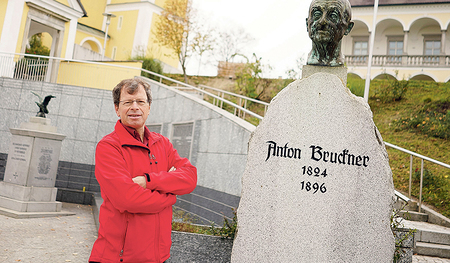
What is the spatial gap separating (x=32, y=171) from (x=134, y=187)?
864 centimetres

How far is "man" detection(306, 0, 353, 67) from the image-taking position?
3.44 meters

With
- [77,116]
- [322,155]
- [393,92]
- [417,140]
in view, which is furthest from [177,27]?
[322,155]

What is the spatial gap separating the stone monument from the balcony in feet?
82.5

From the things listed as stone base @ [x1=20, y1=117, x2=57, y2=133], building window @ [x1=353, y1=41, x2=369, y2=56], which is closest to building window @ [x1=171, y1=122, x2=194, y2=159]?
stone base @ [x1=20, y1=117, x2=57, y2=133]

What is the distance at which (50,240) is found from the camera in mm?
6820

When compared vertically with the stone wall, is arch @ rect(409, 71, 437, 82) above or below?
above

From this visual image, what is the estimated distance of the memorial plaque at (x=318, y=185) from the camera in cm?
313

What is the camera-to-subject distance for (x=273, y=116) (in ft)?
11.0

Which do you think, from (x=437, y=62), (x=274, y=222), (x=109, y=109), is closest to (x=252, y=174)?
(x=274, y=222)

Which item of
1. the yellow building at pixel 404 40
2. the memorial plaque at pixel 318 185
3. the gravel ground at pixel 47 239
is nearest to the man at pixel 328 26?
the memorial plaque at pixel 318 185

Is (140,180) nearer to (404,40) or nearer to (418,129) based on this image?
(418,129)

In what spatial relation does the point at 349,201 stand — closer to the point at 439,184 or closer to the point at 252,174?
the point at 252,174

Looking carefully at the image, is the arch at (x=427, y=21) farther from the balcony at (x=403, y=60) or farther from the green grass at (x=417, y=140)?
the green grass at (x=417, y=140)

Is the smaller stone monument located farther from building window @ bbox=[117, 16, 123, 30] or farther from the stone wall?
building window @ bbox=[117, 16, 123, 30]
